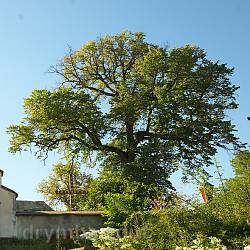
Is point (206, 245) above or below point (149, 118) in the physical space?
below

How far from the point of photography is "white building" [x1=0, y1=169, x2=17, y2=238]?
837 inches

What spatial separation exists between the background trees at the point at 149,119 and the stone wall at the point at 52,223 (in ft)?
22.2

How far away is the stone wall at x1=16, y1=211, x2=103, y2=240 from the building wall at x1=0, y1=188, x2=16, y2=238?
0.59m

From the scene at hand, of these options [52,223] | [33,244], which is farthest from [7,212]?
[33,244]

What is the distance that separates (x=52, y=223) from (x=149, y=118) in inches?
461

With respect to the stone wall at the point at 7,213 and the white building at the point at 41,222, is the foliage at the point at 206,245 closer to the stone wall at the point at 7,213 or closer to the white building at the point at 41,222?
the white building at the point at 41,222

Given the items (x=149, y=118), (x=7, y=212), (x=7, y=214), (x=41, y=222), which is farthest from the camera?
(x=149, y=118)

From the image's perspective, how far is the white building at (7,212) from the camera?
21250mm

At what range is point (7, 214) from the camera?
2191 cm

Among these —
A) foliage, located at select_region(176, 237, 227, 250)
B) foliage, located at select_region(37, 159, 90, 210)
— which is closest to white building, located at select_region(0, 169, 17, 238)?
foliage, located at select_region(176, 237, 227, 250)

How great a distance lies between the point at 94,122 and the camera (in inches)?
1153

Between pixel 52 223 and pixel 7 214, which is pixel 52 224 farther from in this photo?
pixel 7 214

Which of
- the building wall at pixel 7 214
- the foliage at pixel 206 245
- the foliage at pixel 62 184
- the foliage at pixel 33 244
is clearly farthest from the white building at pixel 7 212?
the foliage at pixel 62 184

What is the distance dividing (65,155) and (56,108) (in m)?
4.84
